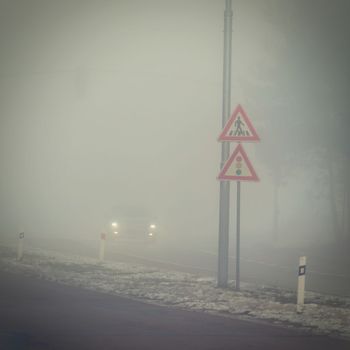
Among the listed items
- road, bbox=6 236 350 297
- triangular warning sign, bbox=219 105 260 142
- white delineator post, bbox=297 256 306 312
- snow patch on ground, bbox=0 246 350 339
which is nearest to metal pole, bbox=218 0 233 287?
snow patch on ground, bbox=0 246 350 339

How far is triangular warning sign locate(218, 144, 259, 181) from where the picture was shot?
1217cm

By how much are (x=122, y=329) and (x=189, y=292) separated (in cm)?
389

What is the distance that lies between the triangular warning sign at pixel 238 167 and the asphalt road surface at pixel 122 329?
318 centimetres

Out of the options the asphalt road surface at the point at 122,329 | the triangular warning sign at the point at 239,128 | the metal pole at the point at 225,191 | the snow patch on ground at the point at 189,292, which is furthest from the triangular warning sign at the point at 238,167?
the asphalt road surface at the point at 122,329

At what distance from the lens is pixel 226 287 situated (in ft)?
42.8

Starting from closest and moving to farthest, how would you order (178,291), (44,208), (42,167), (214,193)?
(178,291)
(44,208)
(214,193)
(42,167)

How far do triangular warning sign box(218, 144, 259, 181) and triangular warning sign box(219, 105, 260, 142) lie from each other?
0.72 ft

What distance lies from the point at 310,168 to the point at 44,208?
104 ft

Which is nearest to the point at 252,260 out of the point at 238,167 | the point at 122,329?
the point at 238,167

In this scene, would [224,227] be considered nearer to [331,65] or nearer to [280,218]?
[331,65]

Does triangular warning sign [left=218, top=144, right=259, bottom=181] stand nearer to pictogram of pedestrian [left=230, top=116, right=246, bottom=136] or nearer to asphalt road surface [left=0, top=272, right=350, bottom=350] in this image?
pictogram of pedestrian [left=230, top=116, right=246, bottom=136]

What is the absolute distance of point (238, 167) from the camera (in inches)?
483

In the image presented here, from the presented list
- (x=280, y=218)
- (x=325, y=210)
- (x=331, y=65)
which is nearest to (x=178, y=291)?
A: (x=331, y=65)

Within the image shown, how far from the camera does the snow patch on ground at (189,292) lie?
9.88 m
